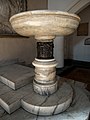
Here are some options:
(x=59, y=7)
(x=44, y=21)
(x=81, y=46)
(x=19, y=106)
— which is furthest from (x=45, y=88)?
(x=81, y=46)

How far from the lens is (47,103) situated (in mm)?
951

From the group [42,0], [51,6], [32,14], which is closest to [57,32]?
[32,14]

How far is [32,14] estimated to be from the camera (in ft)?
2.54

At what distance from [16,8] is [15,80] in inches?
51.5

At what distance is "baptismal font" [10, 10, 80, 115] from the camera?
0.79 meters

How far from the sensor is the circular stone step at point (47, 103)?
3.02 feet

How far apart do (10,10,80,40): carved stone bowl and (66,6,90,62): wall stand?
3649mm

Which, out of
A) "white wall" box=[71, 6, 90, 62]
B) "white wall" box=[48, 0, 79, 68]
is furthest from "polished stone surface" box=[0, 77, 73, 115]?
"white wall" box=[71, 6, 90, 62]

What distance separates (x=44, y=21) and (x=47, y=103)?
641 mm

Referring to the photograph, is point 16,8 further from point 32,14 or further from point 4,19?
point 32,14

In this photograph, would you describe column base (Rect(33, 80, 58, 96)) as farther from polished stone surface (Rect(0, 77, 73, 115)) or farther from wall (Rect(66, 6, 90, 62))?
wall (Rect(66, 6, 90, 62))

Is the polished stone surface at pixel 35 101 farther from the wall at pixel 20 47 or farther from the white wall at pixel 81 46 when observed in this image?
the white wall at pixel 81 46

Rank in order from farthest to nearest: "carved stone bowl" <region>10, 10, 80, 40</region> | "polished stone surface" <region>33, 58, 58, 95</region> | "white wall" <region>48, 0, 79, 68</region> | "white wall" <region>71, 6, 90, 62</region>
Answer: "white wall" <region>71, 6, 90, 62</region> → "white wall" <region>48, 0, 79, 68</region> → "polished stone surface" <region>33, 58, 58, 95</region> → "carved stone bowl" <region>10, 10, 80, 40</region>

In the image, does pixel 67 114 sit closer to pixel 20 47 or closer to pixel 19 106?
pixel 19 106
